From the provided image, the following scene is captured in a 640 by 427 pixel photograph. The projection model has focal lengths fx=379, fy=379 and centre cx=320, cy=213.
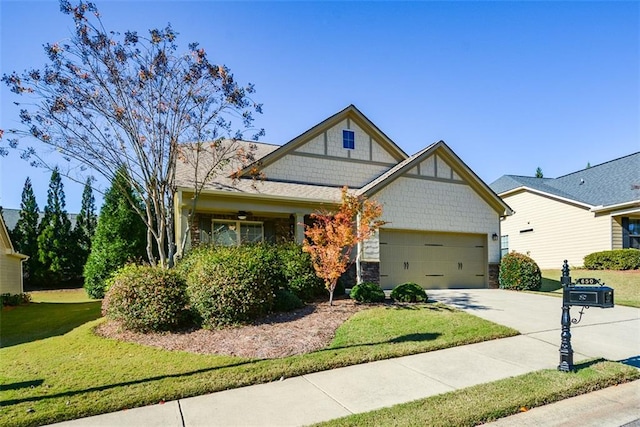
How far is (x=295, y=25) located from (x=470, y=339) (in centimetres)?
875

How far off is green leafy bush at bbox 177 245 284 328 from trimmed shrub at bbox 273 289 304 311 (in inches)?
10.0

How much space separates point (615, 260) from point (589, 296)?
1495cm

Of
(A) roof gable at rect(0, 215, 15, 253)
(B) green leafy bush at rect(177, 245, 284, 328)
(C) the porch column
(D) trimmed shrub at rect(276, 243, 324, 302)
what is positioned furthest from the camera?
(A) roof gable at rect(0, 215, 15, 253)

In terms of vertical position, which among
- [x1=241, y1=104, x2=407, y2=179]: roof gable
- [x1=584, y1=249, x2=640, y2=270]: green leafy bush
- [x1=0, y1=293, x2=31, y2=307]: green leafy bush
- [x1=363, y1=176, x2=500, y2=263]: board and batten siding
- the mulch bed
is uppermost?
[x1=241, y1=104, x2=407, y2=179]: roof gable

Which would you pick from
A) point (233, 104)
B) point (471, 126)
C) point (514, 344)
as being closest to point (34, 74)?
point (233, 104)

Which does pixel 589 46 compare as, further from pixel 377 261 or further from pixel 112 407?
pixel 112 407

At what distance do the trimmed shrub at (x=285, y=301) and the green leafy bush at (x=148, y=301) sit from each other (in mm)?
2070

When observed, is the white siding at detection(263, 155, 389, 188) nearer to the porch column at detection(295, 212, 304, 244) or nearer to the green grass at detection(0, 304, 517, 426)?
the porch column at detection(295, 212, 304, 244)

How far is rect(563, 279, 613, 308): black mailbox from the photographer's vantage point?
552cm

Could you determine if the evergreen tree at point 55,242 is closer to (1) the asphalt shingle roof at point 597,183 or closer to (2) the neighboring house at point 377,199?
(2) the neighboring house at point 377,199

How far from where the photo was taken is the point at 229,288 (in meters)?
7.93

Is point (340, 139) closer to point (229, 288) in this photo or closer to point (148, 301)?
point (229, 288)

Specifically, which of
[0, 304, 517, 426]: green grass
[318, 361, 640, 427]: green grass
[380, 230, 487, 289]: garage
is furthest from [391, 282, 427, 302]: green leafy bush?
[318, 361, 640, 427]: green grass

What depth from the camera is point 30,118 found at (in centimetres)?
969
